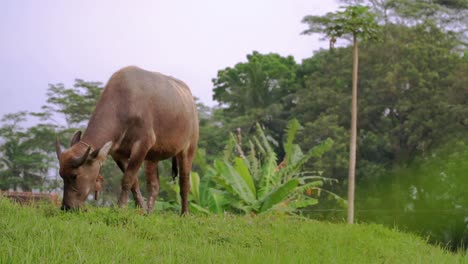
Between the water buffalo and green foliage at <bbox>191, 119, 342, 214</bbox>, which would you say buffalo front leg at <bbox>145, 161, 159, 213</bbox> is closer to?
the water buffalo

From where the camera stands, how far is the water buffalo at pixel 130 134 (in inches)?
235

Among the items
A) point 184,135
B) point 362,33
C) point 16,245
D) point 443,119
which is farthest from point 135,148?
point 443,119

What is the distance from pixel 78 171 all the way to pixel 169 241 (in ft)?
4.02

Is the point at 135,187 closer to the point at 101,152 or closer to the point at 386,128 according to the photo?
the point at 101,152

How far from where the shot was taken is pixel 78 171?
5922 mm

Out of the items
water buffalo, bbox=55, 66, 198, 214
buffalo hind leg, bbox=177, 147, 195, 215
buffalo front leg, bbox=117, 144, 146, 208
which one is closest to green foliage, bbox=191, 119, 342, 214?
buffalo hind leg, bbox=177, 147, 195, 215

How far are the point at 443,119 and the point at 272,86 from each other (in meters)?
14.1

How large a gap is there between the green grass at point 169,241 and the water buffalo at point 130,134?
387mm

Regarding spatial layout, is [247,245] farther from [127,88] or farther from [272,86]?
[272,86]

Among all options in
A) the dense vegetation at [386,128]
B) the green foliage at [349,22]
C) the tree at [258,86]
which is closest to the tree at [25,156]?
the dense vegetation at [386,128]

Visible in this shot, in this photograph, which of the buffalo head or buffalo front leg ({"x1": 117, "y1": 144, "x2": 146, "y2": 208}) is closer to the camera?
the buffalo head

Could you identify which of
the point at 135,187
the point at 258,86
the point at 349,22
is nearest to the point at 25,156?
the point at 258,86

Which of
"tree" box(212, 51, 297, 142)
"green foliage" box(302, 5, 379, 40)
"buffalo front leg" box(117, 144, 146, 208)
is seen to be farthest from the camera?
"tree" box(212, 51, 297, 142)

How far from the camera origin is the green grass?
431cm
